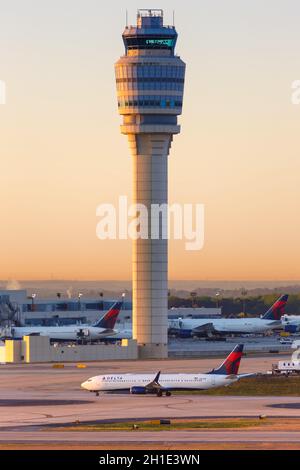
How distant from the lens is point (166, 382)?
153750 mm

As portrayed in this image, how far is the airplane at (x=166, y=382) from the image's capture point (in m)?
154

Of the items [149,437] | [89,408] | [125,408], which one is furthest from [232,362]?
[149,437]

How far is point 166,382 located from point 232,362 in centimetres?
746

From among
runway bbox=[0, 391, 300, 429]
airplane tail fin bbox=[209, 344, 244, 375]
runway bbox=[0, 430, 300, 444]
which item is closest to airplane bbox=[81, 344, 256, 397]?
airplane tail fin bbox=[209, 344, 244, 375]

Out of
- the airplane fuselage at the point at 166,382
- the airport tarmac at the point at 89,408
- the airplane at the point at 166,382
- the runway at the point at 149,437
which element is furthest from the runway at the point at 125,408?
the runway at the point at 149,437

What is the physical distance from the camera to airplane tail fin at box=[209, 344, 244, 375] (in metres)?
151

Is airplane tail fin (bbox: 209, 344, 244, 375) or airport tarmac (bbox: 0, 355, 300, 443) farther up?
airplane tail fin (bbox: 209, 344, 244, 375)

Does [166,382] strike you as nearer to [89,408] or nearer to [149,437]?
[89,408]

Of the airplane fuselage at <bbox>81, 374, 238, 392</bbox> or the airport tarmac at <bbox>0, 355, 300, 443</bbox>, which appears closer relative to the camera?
the airport tarmac at <bbox>0, 355, 300, 443</bbox>

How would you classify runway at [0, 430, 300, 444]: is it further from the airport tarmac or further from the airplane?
the airplane

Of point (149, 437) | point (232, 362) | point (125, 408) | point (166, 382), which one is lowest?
point (125, 408)

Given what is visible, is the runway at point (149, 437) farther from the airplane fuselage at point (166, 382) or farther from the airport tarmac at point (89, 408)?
the airplane fuselage at point (166, 382)
